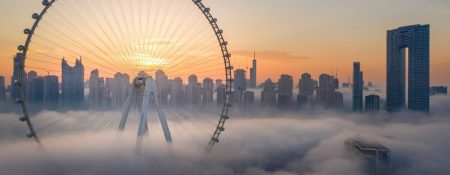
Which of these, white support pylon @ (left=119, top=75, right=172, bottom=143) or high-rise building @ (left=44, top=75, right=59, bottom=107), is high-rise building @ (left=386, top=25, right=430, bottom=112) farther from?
white support pylon @ (left=119, top=75, right=172, bottom=143)

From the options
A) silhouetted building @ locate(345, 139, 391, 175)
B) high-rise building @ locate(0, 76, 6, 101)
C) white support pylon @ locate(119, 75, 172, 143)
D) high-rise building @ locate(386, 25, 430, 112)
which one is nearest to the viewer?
white support pylon @ locate(119, 75, 172, 143)

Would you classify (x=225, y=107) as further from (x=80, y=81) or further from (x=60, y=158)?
(x=80, y=81)

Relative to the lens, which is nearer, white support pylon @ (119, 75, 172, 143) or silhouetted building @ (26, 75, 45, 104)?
white support pylon @ (119, 75, 172, 143)

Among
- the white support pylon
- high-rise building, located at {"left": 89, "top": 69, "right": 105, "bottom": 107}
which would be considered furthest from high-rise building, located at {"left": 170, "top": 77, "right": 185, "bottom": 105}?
the white support pylon

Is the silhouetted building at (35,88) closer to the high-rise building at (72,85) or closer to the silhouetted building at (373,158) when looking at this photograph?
the high-rise building at (72,85)

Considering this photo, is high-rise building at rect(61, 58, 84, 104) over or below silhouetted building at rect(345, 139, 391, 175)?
over
